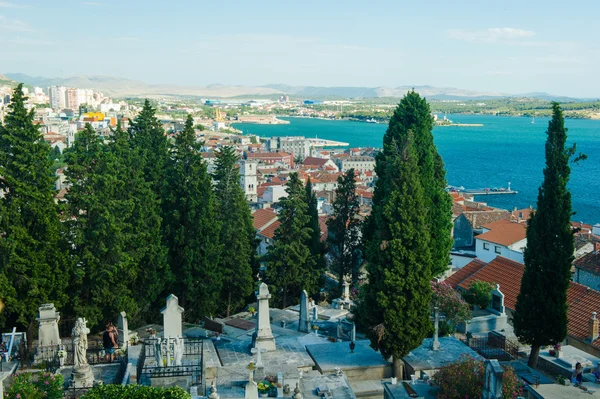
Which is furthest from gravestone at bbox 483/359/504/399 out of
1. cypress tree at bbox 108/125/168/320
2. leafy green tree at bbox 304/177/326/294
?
leafy green tree at bbox 304/177/326/294

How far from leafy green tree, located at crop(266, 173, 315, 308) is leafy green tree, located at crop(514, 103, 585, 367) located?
33.8 ft

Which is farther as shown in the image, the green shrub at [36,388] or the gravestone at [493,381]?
the gravestone at [493,381]

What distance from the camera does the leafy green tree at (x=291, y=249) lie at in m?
26.0

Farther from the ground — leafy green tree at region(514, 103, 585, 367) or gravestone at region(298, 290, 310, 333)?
leafy green tree at region(514, 103, 585, 367)

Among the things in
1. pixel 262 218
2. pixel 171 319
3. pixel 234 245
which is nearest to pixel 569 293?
pixel 234 245

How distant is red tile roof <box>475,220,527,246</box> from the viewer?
37.0m

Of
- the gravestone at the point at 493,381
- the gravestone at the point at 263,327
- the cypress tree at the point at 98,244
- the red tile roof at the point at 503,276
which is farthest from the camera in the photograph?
the red tile roof at the point at 503,276

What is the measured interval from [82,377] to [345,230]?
16470 mm

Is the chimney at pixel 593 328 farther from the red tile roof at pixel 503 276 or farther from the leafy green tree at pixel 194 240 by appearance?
the leafy green tree at pixel 194 240

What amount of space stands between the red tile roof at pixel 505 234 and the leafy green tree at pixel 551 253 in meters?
19.5

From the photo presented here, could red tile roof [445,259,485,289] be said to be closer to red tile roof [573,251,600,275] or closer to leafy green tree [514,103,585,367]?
red tile roof [573,251,600,275]

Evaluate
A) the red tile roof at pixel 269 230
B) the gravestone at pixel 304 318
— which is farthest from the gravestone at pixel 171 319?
the red tile roof at pixel 269 230

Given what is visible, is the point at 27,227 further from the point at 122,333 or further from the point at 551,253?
the point at 551,253

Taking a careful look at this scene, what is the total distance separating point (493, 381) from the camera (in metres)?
12.9
